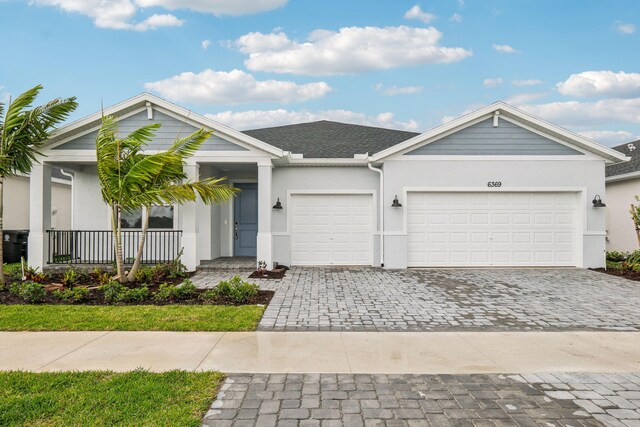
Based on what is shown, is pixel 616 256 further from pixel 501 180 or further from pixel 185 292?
pixel 185 292

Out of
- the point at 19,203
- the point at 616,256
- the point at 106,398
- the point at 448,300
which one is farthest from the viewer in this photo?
the point at 19,203

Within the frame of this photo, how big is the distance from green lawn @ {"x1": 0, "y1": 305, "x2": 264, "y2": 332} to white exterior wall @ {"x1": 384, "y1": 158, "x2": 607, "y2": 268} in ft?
19.5

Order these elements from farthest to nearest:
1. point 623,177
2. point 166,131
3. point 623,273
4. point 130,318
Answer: point 623,177 < point 166,131 < point 623,273 < point 130,318

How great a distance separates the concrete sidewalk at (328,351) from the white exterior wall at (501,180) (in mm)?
6251

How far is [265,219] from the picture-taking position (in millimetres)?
10625

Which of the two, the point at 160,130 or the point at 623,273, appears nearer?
the point at 623,273

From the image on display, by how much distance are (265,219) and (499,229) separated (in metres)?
6.98

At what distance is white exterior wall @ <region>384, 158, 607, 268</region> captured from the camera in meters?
11.3

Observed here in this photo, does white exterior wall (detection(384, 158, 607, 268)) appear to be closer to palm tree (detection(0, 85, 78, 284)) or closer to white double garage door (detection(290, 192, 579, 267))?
white double garage door (detection(290, 192, 579, 267))

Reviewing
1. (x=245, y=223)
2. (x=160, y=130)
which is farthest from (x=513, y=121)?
(x=160, y=130)

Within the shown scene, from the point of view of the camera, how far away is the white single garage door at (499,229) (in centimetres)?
1145

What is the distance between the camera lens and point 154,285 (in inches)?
340

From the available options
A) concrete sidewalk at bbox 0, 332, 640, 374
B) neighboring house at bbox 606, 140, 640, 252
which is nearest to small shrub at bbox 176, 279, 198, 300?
concrete sidewalk at bbox 0, 332, 640, 374

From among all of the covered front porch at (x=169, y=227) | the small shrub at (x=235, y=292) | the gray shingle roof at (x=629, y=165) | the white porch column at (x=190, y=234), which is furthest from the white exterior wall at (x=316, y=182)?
the gray shingle roof at (x=629, y=165)
